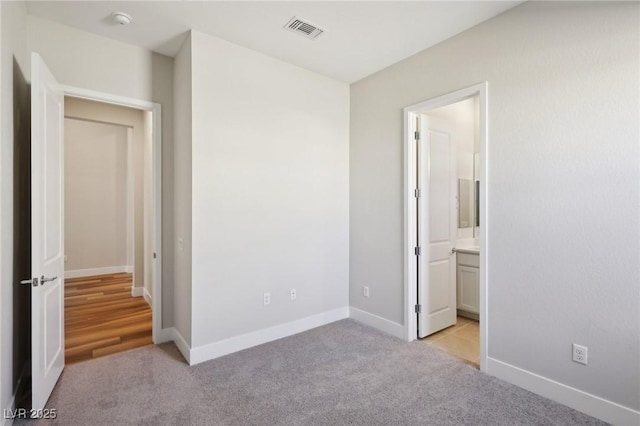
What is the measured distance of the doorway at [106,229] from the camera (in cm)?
346

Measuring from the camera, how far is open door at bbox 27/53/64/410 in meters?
1.94

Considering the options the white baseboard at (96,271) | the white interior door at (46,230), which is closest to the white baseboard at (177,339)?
the white interior door at (46,230)

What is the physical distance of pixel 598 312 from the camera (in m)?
1.99

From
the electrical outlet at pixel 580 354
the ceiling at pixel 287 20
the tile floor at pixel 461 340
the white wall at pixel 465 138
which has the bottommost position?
the tile floor at pixel 461 340

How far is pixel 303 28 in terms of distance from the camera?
265cm

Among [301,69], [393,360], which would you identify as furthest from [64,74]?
[393,360]

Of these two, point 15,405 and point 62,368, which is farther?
point 62,368

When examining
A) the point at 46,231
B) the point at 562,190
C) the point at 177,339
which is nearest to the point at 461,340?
the point at 562,190

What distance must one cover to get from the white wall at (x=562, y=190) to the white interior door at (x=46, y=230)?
3104 mm

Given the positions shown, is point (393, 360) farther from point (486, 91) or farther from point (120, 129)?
point (120, 129)

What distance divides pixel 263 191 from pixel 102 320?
2593mm

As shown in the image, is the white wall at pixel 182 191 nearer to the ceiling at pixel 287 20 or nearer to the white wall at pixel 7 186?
the ceiling at pixel 287 20

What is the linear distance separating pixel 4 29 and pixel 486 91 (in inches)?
129

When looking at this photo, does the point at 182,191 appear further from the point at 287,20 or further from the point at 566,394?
the point at 566,394
